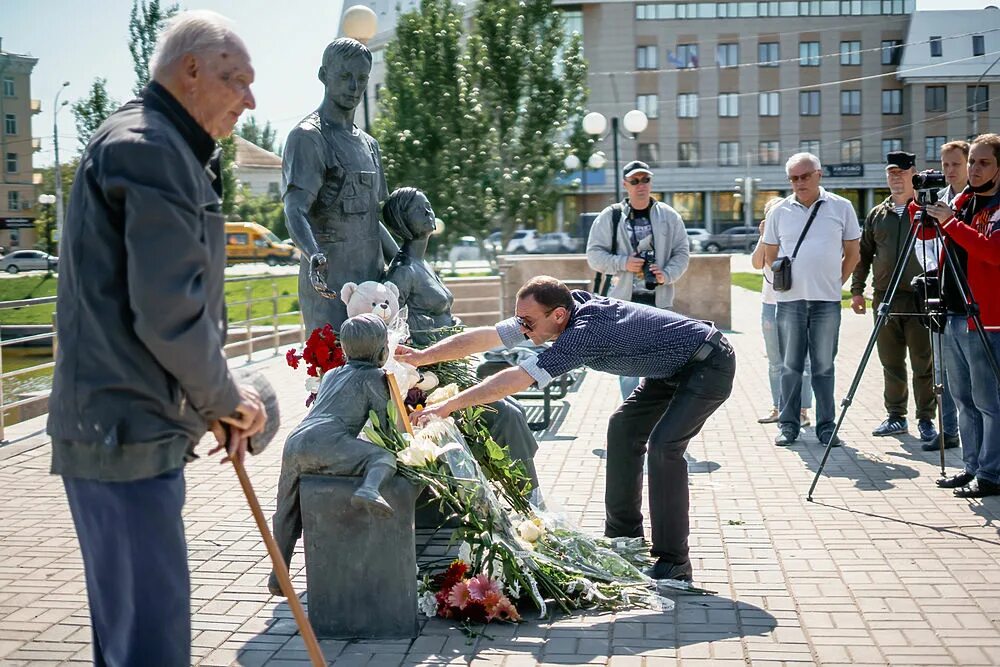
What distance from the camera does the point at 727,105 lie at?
66.4 metres

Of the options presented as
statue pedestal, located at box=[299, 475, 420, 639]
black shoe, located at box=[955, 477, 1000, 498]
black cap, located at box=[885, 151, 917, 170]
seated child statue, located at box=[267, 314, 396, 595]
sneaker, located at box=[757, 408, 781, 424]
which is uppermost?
black cap, located at box=[885, 151, 917, 170]

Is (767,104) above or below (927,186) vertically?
above

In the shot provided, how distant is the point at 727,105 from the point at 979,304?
62.1 metres

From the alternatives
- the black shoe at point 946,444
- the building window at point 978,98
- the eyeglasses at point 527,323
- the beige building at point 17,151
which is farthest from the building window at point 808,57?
the eyeglasses at point 527,323

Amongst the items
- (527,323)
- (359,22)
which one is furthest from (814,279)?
(359,22)

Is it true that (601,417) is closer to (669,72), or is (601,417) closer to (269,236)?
(269,236)

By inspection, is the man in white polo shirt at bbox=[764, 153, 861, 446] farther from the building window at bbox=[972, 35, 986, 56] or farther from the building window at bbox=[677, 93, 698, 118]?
the building window at bbox=[677, 93, 698, 118]

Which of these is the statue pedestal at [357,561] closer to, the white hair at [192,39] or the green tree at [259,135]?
the white hair at [192,39]

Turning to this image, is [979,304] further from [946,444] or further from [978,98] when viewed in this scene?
[978,98]

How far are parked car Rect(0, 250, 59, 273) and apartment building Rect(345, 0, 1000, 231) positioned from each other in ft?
115

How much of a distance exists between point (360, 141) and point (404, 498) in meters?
2.23

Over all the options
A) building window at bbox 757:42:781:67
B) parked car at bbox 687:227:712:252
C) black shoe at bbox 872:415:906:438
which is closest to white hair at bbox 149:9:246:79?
black shoe at bbox 872:415:906:438

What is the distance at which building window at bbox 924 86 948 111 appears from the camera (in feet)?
208

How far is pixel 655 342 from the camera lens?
A: 5137mm
